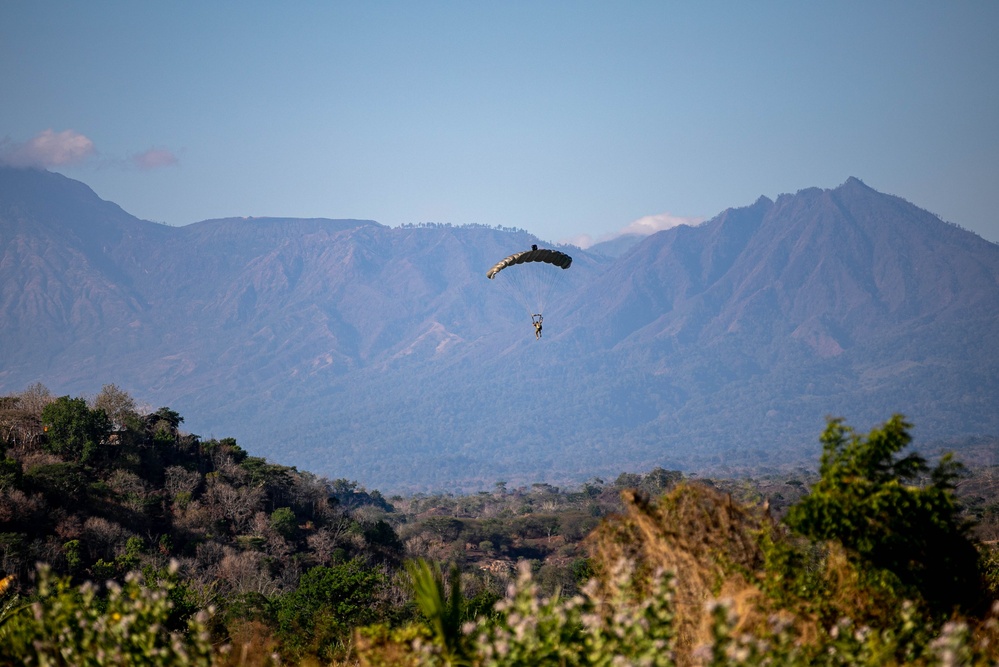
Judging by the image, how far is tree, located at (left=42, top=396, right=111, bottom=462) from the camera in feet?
195

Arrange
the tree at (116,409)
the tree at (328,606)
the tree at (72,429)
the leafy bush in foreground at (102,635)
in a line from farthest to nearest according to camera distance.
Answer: the tree at (116,409)
the tree at (72,429)
the tree at (328,606)
the leafy bush in foreground at (102,635)

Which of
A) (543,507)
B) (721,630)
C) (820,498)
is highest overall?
(820,498)

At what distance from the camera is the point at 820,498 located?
45.2 ft

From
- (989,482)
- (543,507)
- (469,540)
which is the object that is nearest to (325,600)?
(469,540)

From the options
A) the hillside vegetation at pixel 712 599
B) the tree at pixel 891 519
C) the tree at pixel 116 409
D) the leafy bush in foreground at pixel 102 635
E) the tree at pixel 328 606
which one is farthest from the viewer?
the tree at pixel 116 409

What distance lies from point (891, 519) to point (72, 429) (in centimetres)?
5551

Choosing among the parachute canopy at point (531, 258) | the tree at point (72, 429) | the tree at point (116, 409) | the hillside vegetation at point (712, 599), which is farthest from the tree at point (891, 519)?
the tree at point (116, 409)

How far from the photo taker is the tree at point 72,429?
5944 cm

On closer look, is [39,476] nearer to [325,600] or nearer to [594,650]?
[325,600]

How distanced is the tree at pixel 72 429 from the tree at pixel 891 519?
5395 cm

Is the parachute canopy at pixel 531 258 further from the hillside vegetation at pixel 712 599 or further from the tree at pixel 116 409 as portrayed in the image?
the tree at pixel 116 409

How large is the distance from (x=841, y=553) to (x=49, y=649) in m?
10.1

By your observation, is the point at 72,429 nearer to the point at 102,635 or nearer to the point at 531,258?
the point at 531,258

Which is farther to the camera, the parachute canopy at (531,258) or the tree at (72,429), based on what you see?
the tree at (72,429)
